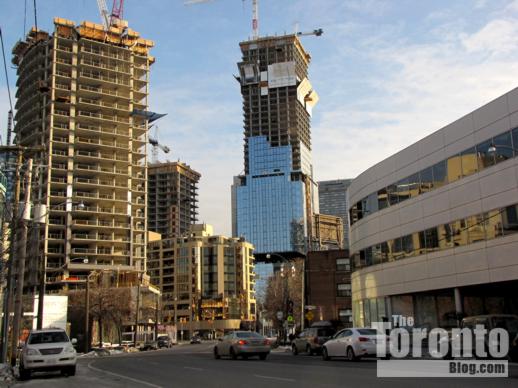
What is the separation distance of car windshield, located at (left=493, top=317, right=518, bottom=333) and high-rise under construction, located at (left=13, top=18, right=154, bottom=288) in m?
92.5

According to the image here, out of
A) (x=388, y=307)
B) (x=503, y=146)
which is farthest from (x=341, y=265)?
(x=503, y=146)

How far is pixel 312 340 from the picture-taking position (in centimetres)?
3509

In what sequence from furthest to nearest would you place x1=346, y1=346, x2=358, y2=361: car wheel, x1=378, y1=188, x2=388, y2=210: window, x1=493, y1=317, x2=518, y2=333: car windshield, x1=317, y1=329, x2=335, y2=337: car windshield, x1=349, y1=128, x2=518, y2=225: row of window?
x1=378, y1=188, x2=388, y2=210: window < x1=317, y1=329, x2=335, y2=337: car windshield < x1=349, y1=128, x2=518, y2=225: row of window < x1=346, y1=346, x2=358, y2=361: car wheel < x1=493, y1=317, x2=518, y2=333: car windshield

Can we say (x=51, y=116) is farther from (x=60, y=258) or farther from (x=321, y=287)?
(x=321, y=287)

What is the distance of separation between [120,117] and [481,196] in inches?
3883

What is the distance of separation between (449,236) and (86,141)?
92.6 meters

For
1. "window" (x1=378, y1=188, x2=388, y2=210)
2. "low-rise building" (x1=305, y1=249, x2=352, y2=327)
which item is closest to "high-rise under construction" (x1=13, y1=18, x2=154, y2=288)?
"low-rise building" (x1=305, y1=249, x2=352, y2=327)

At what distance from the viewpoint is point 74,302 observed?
87500 millimetres

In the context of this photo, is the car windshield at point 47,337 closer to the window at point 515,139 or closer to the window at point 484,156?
the window at point 515,139

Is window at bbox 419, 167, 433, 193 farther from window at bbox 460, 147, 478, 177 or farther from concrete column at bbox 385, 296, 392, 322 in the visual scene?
concrete column at bbox 385, 296, 392, 322

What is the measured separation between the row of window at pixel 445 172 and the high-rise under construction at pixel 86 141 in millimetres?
73536

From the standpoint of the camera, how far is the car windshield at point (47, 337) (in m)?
21.9

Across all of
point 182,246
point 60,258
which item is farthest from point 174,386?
point 182,246

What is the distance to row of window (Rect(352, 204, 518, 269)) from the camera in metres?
31.5
